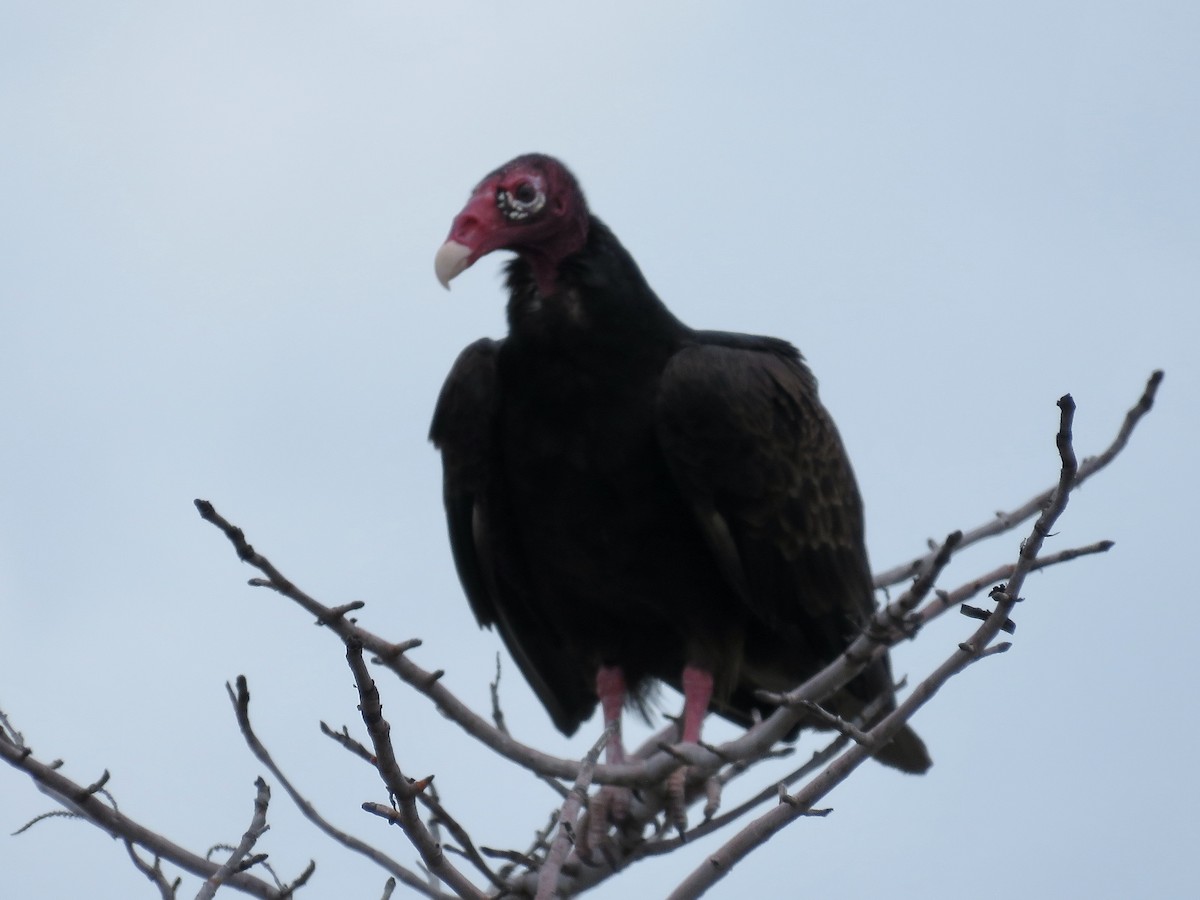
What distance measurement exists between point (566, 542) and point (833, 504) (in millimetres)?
812

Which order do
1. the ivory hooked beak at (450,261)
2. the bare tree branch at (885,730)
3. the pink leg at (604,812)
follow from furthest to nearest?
1. the ivory hooked beak at (450,261)
2. the pink leg at (604,812)
3. the bare tree branch at (885,730)

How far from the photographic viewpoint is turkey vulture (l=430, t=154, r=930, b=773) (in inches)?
178

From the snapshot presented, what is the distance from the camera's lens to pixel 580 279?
4738 millimetres

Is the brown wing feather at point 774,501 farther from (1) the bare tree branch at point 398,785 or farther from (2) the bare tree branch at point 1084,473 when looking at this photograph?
(1) the bare tree branch at point 398,785

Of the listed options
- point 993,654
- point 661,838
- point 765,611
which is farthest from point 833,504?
point 993,654

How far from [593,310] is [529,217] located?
1.07 feet

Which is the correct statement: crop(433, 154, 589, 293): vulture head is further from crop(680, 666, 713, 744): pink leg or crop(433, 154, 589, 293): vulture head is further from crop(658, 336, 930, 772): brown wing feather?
crop(680, 666, 713, 744): pink leg

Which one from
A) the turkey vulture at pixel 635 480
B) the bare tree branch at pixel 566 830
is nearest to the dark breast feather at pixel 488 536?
the turkey vulture at pixel 635 480

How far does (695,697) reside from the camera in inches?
184

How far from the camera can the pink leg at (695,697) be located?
461 centimetres

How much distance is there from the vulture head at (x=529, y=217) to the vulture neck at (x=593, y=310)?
0.03 meters

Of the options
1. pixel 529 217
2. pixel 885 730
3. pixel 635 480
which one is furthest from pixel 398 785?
pixel 529 217

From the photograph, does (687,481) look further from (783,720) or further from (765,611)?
(783,720)

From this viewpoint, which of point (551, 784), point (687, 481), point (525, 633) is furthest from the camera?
point (525, 633)
